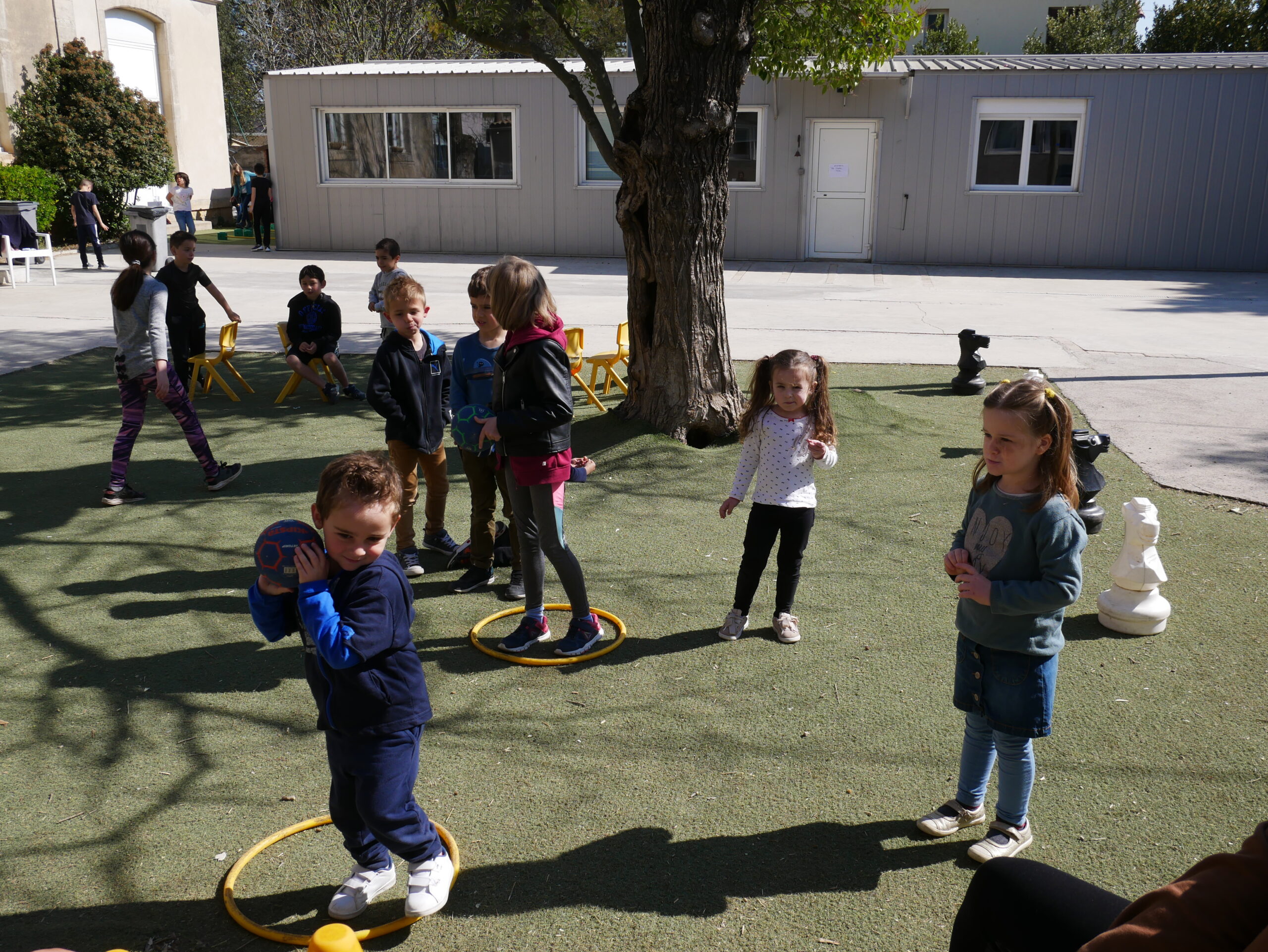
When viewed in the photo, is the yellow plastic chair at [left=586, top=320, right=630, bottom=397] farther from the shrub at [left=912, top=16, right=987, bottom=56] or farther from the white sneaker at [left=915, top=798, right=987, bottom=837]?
the shrub at [left=912, top=16, right=987, bottom=56]

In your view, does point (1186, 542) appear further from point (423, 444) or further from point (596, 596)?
point (423, 444)

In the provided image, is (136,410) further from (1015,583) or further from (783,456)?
(1015,583)

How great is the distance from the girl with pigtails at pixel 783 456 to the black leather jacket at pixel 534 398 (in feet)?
2.73

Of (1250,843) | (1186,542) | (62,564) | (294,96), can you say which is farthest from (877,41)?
(294,96)

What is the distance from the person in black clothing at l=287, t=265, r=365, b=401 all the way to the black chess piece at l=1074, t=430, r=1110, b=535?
257 inches

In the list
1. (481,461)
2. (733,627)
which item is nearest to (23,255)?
(481,461)

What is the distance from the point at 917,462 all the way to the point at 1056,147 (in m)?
15.3

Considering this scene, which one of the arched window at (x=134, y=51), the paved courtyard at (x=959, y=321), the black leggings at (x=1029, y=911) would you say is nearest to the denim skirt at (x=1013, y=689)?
the black leggings at (x=1029, y=911)

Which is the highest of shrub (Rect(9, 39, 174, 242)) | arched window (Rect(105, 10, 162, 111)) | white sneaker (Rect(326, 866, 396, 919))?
arched window (Rect(105, 10, 162, 111))

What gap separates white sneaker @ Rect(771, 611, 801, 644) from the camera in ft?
15.9

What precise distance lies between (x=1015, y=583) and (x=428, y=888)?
6.20 ft

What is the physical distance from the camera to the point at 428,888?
9.64ft

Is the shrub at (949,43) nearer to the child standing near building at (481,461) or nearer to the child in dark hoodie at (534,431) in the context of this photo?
the child standing near building at (481,461)

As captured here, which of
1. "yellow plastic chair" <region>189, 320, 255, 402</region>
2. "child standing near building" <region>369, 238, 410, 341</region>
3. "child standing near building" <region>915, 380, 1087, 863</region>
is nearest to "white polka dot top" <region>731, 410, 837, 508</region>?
"child standing near building" <region>915, 380, 1087, 863</region>
